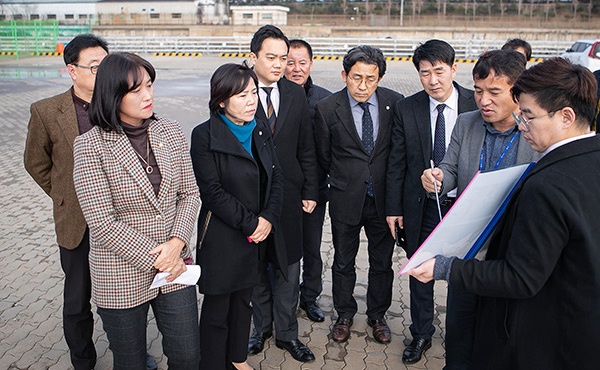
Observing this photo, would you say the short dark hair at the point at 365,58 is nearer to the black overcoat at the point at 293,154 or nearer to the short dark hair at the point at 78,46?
Answer: the black overcoat at the point at 293,154

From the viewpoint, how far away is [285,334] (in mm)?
3311

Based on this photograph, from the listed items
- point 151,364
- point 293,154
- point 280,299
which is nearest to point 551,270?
point 293,154

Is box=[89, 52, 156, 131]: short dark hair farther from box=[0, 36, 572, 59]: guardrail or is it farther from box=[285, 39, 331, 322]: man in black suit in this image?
box=[0, 36, 572, 59]: guardrail

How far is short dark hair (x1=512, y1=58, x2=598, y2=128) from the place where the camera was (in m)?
1.65

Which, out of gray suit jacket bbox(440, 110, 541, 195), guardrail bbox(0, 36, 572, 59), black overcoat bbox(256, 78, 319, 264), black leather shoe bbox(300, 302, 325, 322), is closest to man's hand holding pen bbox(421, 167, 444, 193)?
gray suit jacket bbox(440, 110, 541, 195)

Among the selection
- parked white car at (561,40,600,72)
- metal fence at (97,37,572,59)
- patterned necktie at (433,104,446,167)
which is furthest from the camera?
metal fence at (97,37,572,59)

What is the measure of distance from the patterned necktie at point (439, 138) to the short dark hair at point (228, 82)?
3.72ft

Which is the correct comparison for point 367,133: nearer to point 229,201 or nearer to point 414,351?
point 229,201

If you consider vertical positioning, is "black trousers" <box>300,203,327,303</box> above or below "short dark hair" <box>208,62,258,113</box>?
below

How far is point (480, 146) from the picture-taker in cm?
267

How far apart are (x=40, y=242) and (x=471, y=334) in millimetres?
4263

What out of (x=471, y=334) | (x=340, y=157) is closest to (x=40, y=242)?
(x=340, y=157)

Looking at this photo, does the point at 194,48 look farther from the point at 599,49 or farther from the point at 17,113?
the point at 599,49

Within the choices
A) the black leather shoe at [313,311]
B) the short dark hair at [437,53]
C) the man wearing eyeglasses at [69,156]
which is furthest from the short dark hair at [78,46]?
the black leather shoe at [313,311]
